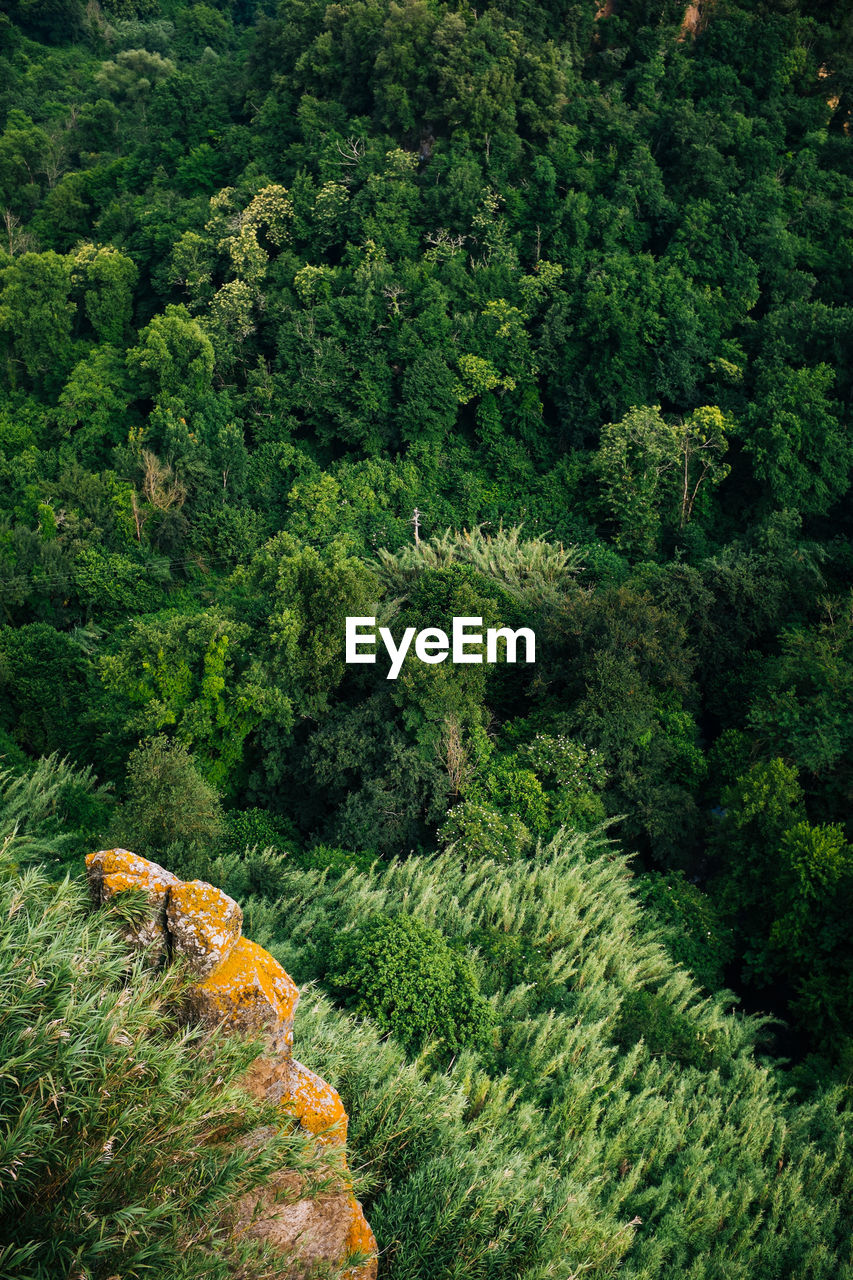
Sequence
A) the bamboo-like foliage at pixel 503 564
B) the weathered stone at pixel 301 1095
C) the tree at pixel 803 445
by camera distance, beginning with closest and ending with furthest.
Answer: the weathered stone at pixel 301 1095
the bamboo-like foliage at pixel 503 564
the tree at pixel 803 445

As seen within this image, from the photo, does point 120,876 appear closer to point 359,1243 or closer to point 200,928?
point 200,928

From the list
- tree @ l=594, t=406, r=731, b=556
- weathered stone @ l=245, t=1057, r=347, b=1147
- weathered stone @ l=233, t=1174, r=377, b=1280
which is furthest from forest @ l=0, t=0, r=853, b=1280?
weathered stone @ l=245, t=1057, r=347, b=1147

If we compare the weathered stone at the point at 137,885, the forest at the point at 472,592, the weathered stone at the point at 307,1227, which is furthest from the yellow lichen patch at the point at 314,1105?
the weathered stone at the point at 137,885

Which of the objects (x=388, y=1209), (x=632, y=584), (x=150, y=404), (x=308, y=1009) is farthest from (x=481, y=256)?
(x=388, y=1209)

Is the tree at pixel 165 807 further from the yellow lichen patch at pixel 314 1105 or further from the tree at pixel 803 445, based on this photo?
the tree at pixel 803 445

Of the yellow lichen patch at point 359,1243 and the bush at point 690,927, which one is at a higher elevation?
the yellow lichen patch at point 359,1243

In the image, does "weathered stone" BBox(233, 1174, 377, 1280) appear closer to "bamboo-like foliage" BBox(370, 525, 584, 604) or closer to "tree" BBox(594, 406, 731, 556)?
"bamboo-like foliage" BBox(370, 525, 584, 604)
